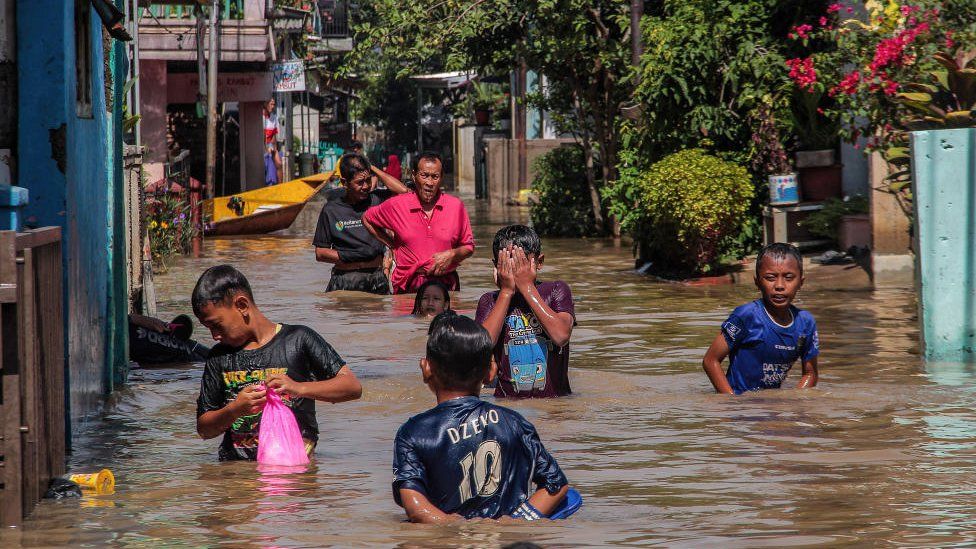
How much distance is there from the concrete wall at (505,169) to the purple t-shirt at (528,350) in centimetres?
2855

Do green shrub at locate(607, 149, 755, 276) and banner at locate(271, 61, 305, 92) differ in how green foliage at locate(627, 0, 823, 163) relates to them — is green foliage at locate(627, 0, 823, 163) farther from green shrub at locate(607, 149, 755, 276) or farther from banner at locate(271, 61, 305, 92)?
banner at locate(271, 61, 305, 92)

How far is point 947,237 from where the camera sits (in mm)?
10578

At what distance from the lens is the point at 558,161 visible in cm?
2627

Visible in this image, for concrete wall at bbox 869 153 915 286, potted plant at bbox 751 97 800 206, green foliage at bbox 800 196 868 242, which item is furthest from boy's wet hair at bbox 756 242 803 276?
potted plant at bbox 751 97 800 206

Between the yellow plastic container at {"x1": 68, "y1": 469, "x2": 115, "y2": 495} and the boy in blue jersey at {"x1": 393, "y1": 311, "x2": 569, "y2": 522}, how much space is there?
210 centimetres

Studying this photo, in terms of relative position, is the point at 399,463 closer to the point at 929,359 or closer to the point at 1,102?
the point at 1,102

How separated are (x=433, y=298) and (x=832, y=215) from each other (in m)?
7.21

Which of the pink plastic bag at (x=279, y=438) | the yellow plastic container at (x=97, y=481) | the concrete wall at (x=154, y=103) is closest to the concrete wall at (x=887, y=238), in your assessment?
the pink plastic bag at (x=279, y=438)

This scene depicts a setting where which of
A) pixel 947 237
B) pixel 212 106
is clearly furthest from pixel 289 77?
pixel 947 237

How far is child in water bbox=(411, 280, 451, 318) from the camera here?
11.4 meters

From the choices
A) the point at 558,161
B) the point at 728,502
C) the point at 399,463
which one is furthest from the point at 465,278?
the point at 399,463

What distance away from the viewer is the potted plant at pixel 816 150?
57.4 feet

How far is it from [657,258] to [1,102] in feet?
37.5

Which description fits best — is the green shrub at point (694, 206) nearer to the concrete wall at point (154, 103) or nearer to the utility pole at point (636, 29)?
the utility pole at point (636, 29)
